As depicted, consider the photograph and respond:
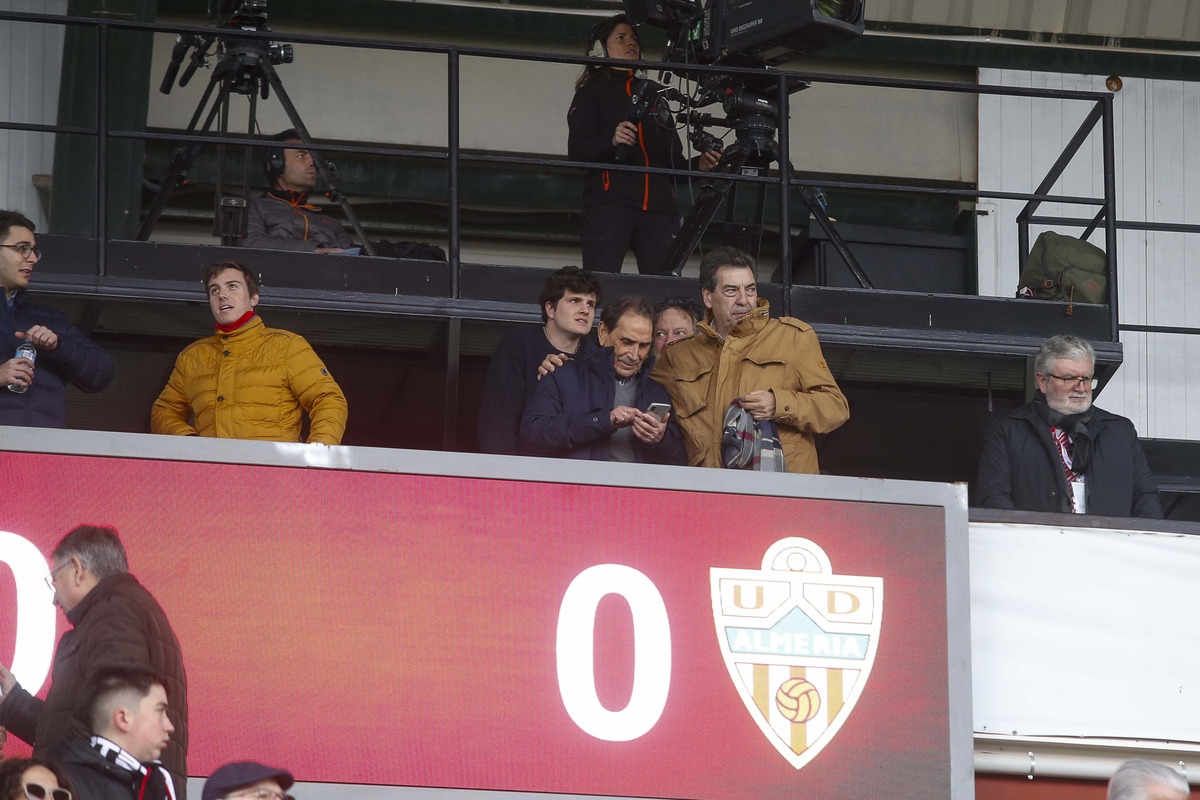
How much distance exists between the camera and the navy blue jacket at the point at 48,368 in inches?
259

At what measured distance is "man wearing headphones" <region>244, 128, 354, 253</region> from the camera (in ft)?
25.9

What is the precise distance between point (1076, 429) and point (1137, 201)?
4779 millimetres

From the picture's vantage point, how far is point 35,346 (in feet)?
Answer: 21.4

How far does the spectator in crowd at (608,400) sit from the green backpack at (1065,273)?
266 centimetres

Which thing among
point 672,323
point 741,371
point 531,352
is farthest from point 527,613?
point 672,323

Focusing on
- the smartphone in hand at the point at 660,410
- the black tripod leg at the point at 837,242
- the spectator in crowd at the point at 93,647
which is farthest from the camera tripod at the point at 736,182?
the spectator in crowd at the point at 93,647

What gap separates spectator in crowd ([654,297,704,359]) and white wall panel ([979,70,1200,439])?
169 inches

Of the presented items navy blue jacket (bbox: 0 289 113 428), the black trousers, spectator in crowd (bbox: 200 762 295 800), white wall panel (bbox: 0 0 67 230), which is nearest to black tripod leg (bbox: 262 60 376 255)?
the black trousers

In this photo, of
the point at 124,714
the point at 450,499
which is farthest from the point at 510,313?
the point at 124,714

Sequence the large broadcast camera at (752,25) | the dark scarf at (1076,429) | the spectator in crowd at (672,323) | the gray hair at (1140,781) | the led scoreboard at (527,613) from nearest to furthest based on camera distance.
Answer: the gray hair at (1140,781), the led scoreboard at (527,613), the dark scarf at (1076,429), the spectator in crowd at (672,323), the large broadcast camera at (752,25)

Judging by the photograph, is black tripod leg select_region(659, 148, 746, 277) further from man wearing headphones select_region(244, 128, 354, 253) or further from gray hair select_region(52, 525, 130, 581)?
gray hair select_region(52, 525, 130, 581)

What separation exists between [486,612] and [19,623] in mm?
1501

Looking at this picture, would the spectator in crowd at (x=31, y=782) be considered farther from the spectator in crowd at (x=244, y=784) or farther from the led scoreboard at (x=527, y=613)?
the led scoreboard at (x=527, y=613)

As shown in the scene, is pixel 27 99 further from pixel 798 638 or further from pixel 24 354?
pixel 798 638
